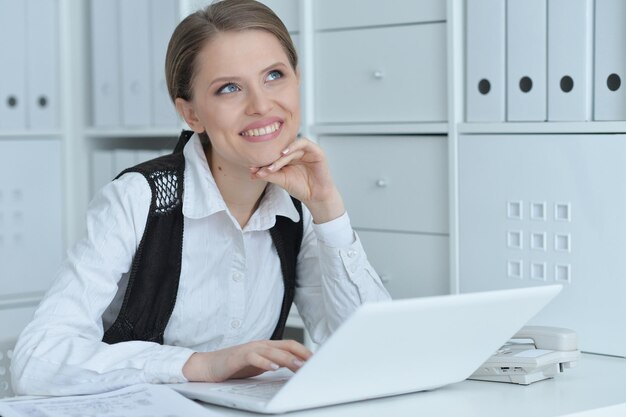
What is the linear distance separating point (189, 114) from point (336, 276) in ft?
1.23

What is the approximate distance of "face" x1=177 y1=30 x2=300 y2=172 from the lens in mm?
1718

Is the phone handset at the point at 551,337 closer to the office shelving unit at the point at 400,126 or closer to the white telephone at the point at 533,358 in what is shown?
the white telephone at the point at 533,358

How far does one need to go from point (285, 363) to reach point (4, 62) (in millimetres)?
1779

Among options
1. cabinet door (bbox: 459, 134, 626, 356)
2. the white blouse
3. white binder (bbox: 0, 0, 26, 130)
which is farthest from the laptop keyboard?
white binder (bbox: 0, 0, 26, 130)

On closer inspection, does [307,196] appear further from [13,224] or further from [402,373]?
[13,224]

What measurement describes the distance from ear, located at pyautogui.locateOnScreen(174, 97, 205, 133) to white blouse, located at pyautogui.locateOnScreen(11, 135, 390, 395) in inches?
1.2

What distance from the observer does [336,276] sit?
1.82 m

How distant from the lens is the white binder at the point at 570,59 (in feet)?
6.22

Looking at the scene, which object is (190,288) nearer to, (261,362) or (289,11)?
(261,362)

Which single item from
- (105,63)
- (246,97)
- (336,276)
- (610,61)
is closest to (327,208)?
(336,276)

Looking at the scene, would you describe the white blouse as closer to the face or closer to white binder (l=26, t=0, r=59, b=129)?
the face

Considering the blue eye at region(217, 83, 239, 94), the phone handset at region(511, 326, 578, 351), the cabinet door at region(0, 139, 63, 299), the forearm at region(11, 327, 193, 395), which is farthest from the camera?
the cabinet door at region(0, 139, 63, 299)

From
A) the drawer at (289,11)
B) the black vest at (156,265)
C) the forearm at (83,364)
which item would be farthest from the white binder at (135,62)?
the forearm at (83,364)

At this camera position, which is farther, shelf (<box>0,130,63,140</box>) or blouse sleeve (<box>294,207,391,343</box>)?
shelf (<box>0,130,63,140</box>)
